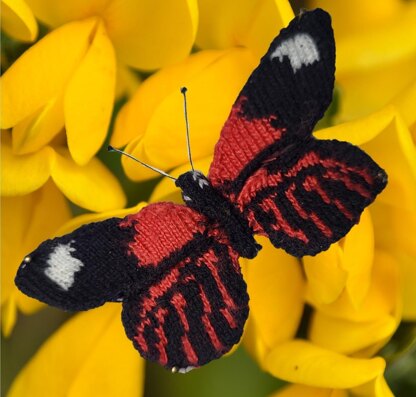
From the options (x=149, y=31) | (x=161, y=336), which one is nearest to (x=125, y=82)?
(x=149, y=31)

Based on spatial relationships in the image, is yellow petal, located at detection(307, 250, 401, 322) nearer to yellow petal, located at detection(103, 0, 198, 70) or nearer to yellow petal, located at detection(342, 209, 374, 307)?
yellow petal, located at detection(342, 209, 374, 307)

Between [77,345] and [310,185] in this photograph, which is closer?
[310,185]

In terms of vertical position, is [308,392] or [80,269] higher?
[80,269]

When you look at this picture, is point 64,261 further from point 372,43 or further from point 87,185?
point 372,43

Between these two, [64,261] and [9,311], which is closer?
[64,261]

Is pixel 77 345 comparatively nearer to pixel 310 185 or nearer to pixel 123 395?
pixel 123 395

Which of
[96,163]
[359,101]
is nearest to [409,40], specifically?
[359,101]
